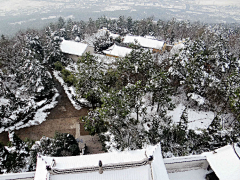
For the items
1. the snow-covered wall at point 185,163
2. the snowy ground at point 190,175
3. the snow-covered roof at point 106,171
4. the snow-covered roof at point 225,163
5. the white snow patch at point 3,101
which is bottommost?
the white snow patch at point 3,101

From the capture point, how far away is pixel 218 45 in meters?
25.3

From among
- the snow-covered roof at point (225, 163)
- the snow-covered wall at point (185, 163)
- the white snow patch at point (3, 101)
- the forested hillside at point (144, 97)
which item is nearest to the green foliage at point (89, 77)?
the forested hillside at point (144, 97)

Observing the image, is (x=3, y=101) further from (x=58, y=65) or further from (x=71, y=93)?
(x=58, y=65)

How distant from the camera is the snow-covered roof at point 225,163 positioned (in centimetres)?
965

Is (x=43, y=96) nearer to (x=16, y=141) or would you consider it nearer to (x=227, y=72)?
(x=16, y=141)

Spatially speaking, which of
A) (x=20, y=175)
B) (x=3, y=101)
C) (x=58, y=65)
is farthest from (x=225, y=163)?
(x=58, y=65)

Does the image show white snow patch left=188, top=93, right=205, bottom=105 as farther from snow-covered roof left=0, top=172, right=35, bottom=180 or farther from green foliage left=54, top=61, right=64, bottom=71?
→ green foliage left=54, top=61, right=64, bottom=71

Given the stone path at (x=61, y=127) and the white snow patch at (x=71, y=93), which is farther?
the white snow patch at (x=71, y=93)

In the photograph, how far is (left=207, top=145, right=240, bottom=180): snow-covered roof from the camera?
9648 millimetres

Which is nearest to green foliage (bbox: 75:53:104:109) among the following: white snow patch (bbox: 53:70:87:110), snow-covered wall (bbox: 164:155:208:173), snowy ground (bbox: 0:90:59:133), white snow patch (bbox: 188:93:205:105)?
white snow patch (bbox: 53:70:87:110)

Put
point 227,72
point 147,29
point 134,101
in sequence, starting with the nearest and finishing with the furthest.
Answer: point 134,101 → point 227,72 → point 147,29

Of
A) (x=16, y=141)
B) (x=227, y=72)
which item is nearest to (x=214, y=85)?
(x=227, y=72)

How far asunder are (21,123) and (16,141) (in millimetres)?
8167

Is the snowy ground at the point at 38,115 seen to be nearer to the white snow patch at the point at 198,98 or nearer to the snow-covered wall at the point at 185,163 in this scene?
the snow-covered wall at the point at 185,163
